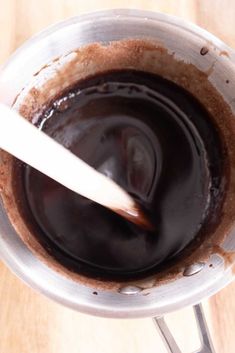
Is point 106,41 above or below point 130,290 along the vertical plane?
→ above

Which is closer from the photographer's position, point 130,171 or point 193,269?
point 193,269

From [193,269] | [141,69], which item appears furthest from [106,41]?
[193,269]

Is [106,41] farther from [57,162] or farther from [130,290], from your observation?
[130,290]

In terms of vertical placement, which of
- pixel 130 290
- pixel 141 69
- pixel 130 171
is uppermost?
pixel 141 69

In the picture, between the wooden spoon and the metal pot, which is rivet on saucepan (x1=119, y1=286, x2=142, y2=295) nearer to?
the metal pot

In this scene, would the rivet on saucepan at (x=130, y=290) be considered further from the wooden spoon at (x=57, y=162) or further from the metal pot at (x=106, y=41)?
the wooden spoon at (x=57, y=162)

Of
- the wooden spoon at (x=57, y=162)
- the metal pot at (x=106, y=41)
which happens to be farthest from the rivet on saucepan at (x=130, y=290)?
the wooden spoon at (x=57, y=162)

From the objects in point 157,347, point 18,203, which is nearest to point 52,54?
point 18,203
